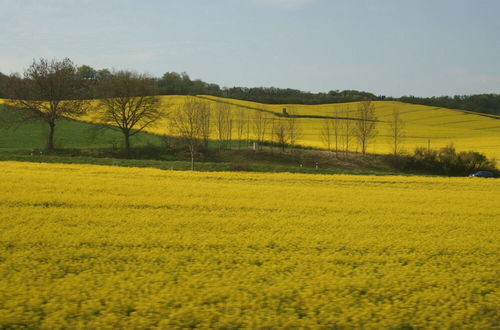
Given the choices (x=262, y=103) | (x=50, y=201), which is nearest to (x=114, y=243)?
(x=50, y=201)

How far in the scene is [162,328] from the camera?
623 centimetres

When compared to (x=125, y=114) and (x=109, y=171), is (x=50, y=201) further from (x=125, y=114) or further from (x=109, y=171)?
(x=125, y=114)

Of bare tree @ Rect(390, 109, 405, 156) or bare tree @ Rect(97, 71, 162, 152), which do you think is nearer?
bare tree @ Rect(97, 71, 162, 152)

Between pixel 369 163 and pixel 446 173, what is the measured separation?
22.4 feet

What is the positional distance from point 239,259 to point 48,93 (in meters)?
35.2

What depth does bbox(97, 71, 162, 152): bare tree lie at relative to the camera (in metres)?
40.5

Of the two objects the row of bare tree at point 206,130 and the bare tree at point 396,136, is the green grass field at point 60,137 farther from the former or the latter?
the bare tree at point 396,136

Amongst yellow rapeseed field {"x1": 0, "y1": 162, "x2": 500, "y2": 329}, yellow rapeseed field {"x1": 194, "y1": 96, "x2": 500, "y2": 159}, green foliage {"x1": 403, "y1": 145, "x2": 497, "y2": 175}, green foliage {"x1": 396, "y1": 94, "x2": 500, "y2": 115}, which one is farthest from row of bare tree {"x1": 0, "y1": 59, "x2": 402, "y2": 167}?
green foliage {"x1": 396, "y1": 94, "x2": 500, "y2": 115}

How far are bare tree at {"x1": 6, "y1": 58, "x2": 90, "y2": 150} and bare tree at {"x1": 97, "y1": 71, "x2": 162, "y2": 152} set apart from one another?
2236 mm

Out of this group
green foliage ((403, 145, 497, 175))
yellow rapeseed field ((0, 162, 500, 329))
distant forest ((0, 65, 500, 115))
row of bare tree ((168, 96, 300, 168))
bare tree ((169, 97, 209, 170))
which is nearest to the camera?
yellow rapeseed field ((0, 162, 500, 329))

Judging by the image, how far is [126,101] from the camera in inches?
1604

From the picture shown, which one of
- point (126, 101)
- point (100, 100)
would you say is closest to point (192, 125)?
point (126, 101)

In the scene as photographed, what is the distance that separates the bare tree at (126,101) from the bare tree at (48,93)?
88.0 inches

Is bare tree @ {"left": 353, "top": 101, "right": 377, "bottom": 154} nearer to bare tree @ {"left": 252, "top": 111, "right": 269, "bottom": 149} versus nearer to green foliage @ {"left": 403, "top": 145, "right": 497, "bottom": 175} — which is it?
green foliage @ {"left": 403, "top": 145, "right": 497, "bottom": 175}
